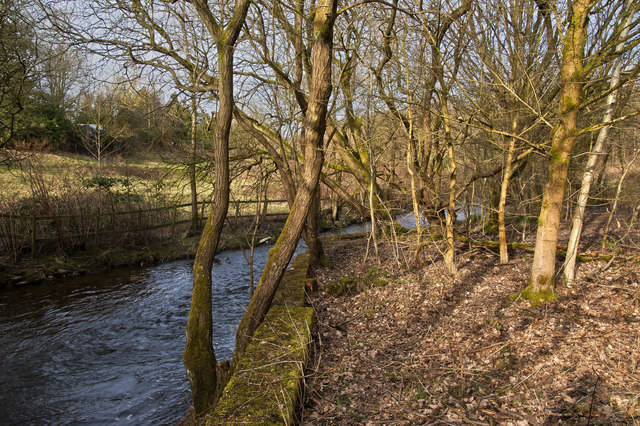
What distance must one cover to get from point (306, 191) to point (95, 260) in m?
8.89

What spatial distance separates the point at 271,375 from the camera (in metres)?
3.58

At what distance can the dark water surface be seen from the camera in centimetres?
528

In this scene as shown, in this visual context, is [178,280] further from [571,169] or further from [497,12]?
[571,169]

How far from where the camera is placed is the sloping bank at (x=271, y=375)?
9.93 feet

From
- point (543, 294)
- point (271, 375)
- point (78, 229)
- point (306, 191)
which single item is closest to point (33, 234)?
point (78, 229)

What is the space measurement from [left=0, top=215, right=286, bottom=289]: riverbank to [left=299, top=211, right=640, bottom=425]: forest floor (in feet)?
12.3

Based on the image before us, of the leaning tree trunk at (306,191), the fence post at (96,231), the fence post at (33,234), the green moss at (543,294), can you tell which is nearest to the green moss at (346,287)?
the leaning tree trunk at (306,191)

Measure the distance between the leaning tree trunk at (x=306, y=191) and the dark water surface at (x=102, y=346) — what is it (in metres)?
1.59

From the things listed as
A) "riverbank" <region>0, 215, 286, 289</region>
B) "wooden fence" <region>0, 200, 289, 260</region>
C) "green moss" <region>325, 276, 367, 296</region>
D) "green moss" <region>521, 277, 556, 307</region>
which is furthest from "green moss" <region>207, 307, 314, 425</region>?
"wooden fence" <region>0, 200, 289, 260</region>

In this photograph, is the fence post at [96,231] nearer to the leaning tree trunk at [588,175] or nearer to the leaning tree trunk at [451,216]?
the leaning tree trunk at [451,216]

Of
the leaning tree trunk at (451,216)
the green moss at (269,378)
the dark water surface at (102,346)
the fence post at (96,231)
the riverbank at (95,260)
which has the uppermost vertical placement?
the leaning tree trunk at (451,216)

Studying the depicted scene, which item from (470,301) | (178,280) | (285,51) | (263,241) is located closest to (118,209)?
(178,280)

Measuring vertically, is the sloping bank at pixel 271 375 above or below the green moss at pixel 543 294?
below

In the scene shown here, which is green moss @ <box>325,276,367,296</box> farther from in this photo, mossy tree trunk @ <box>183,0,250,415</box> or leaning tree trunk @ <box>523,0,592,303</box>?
leaning tree trunk @ <box>523,0,592,303</box>
